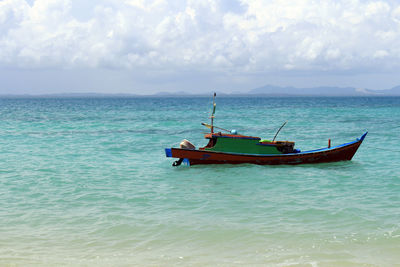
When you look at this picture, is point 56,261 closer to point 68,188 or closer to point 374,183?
point 68,188

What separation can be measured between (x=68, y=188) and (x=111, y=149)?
10169mm

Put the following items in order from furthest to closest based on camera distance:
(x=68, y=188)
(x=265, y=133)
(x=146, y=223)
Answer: (x=265, y=133) → (x=68, y=188) → (x=146, y=223)

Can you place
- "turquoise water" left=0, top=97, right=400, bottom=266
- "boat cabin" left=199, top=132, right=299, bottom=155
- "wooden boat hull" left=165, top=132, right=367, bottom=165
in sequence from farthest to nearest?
"boat cabin" left=199, top=132, right=299, bottom=155 → "wooden boat hull" left=165, top=132, right=367, bottom=165 → "turquoise water" left=0, top=97, right=400, bottom=266

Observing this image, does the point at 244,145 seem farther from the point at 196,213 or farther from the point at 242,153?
the point at 196,213

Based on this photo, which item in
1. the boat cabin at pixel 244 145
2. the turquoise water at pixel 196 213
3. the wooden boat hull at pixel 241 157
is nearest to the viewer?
the turquoise water at pixel 196 213

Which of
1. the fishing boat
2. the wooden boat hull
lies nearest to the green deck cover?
the fishing boat

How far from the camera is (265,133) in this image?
35.8m

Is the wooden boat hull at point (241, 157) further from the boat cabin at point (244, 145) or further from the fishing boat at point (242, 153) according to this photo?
the boat cabin at point (244, 145)

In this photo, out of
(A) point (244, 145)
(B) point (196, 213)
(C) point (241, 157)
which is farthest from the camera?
(A) point (244, 145)

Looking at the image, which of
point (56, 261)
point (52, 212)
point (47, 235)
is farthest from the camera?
point (52, 212)

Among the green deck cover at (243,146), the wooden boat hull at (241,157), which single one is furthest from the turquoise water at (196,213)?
the green deck cover at (243,146)

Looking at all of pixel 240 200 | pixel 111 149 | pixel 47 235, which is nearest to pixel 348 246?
pixel 240 200

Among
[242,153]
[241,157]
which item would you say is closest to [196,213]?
[241,157]

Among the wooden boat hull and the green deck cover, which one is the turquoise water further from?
the green deck cover
